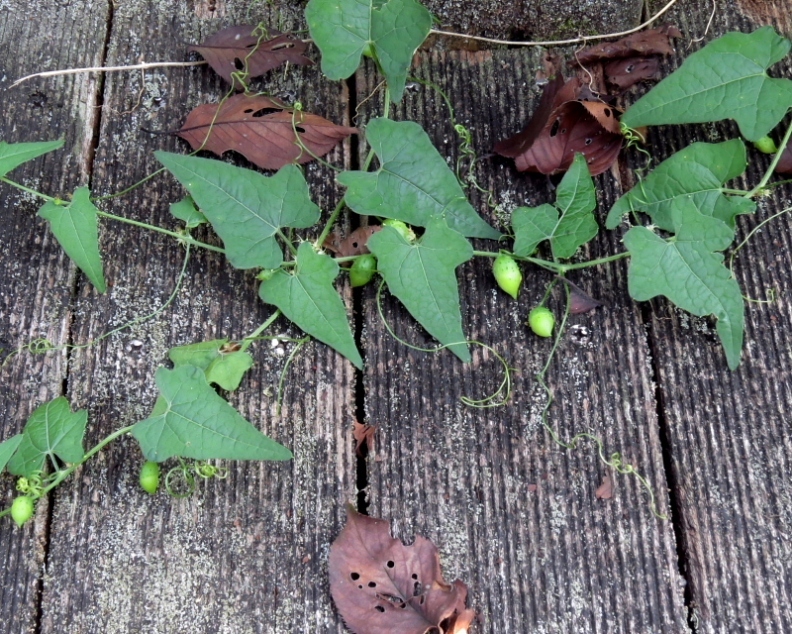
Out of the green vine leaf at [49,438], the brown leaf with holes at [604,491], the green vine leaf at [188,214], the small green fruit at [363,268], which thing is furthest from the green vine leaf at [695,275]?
the green vine leaf at [49,438]

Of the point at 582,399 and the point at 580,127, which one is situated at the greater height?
the point at 580,127

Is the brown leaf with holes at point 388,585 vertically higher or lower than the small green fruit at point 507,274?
lower

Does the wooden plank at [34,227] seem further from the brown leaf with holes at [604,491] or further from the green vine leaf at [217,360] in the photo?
the brown leaf with holes at [604,491]

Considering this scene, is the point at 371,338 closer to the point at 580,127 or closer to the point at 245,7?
the point at 580,127

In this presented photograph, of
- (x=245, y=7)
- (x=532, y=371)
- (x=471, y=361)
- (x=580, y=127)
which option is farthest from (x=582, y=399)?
(x=245, y=7)

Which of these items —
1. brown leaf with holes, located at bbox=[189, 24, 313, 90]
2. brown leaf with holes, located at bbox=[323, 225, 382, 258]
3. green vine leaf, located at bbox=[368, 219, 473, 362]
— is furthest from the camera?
brown leaf with holes, located at bbox=[189, 24, 313, 90]

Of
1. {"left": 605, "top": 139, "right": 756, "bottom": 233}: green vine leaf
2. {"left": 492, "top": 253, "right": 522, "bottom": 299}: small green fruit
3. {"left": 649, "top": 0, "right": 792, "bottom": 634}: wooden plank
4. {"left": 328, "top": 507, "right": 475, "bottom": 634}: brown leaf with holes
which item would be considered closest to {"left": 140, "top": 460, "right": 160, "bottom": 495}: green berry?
{"left": 328, "top": 507, "right": 475, "bottom": 634}: brown leaf with holes

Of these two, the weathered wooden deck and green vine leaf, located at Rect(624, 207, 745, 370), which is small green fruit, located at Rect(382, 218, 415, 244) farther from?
green vine leaf, located at Rect(624, 207, 745, 370)
